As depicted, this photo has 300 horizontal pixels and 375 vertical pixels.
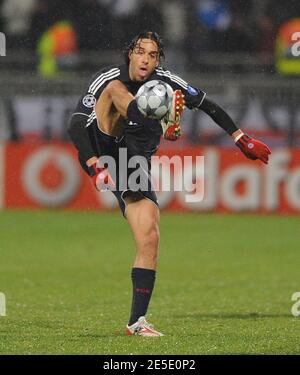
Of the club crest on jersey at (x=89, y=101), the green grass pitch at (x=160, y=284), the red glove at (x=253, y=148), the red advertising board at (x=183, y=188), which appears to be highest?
the club crest on jersey at (x=89, y=101)

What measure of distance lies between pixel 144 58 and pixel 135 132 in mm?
578

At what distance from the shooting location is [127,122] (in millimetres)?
7809

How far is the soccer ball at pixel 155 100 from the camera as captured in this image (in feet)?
23.2

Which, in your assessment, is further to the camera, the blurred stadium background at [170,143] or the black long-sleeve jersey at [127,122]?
the blurred stadium background at [170,143]

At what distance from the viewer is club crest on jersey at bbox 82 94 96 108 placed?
304 inches

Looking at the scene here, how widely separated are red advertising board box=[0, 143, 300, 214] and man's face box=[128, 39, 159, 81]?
8.89 m

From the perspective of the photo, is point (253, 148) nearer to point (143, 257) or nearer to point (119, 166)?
point (119, 166)

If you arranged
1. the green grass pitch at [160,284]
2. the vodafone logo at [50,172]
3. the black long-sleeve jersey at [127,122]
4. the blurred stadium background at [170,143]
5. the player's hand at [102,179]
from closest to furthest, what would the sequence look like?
the green grass pitch at [160,284]
the player's hand at [102,179]
the black long-sleeve jersey at [127,122]
the blurred stadium background at [170,143]
the vodafone logo at [50,172]

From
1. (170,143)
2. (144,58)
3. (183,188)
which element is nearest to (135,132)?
(144,58)

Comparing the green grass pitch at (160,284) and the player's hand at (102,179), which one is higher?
the player's hand at (102,179)

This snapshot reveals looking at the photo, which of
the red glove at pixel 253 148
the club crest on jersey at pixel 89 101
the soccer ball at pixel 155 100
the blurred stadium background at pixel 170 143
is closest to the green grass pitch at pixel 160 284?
the blurred stadium background at pixel 170 143

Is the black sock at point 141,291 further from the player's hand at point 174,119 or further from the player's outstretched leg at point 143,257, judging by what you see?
the player's hand at point 174,119

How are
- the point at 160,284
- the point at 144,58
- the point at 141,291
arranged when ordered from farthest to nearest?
the point at 160,284 → the point at 144,58 → the point at 141,291

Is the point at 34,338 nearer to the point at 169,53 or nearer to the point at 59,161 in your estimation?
the point at 59,161
